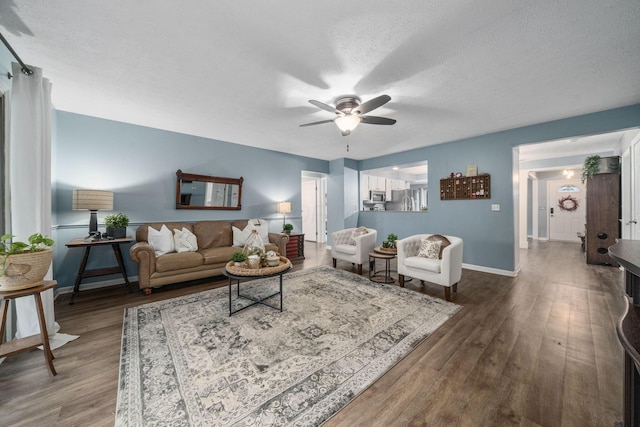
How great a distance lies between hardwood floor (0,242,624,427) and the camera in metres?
1.36

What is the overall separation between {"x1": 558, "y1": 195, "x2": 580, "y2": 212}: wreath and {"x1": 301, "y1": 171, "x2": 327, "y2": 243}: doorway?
7.66 metres

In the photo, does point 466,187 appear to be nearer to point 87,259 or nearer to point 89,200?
point 89,200

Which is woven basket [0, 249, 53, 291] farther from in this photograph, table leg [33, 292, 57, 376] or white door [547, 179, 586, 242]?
white door [547, 179, 586, 242]

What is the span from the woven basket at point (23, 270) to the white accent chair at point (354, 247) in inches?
142

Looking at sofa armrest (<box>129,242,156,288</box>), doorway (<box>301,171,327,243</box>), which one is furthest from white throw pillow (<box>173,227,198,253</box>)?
doorway (<box>301,171,327,243</box>)

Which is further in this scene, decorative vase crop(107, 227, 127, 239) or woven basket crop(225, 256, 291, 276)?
decorative vase crop(107, 227, 127, 239)

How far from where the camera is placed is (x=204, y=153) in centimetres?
452

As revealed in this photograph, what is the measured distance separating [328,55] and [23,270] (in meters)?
2.72

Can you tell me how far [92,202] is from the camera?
3.10m

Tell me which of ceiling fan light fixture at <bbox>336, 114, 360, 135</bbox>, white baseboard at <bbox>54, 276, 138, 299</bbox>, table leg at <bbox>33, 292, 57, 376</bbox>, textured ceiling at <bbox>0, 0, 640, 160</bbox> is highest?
textured ceiling at <bbox>0, 0, 640, 160</bbox>

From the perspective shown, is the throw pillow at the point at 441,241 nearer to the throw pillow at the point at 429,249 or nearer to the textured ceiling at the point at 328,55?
the throw pillow at the point at 429,249

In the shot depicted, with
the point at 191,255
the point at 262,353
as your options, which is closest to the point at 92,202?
the point at 191,255

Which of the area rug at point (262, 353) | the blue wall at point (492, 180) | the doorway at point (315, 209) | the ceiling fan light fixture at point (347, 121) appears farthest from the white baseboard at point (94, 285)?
the blue wall at point (492, 180)

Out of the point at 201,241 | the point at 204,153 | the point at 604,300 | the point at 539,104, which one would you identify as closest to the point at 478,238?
the point at 604,300
